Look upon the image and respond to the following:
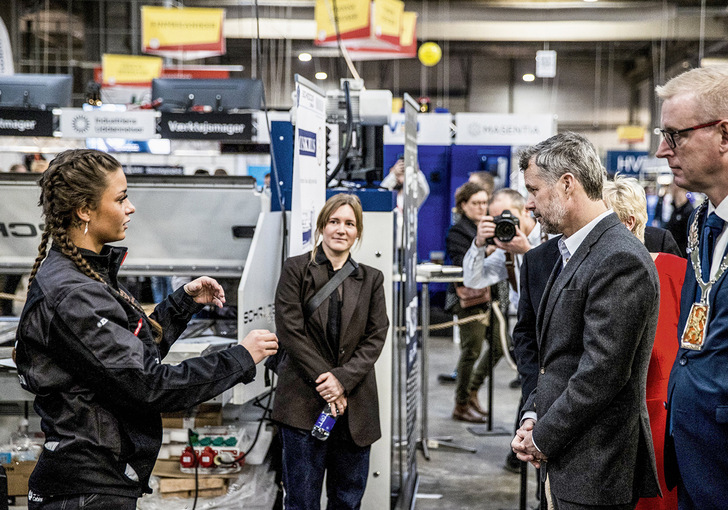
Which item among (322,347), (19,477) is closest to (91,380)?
(322,347)

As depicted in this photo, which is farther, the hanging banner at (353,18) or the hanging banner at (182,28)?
the hanging banner at (182,28)

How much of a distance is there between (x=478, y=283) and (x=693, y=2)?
40.4ft

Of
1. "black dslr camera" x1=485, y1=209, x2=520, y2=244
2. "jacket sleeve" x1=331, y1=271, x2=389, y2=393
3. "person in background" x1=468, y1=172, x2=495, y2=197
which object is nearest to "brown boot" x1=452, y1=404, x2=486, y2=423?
"person in background" x1=468, y1=172, x2=495, y2=197

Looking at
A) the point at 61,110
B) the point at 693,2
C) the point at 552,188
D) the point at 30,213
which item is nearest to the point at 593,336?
the point at 552,188

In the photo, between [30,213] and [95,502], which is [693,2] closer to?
[30,213]

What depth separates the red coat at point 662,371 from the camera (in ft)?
7.16

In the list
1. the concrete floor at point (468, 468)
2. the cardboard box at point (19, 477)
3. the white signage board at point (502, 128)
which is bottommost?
the concrete floor at point (468, 468)

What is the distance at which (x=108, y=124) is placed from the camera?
7.22m

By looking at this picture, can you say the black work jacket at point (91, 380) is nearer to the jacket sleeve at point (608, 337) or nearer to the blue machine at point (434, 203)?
the jacket sleeve at point (608, 337)

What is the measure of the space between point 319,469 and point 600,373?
148 cm

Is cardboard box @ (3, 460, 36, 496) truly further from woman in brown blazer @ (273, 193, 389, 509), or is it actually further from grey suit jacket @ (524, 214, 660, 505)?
grey suit jacket @ (524, 214, 660, 505)

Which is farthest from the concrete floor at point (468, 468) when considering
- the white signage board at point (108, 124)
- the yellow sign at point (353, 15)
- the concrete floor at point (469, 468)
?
the yellow sign at point (353, 15)

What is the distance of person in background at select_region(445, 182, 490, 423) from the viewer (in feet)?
17.2

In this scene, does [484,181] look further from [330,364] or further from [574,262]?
[574,262]
